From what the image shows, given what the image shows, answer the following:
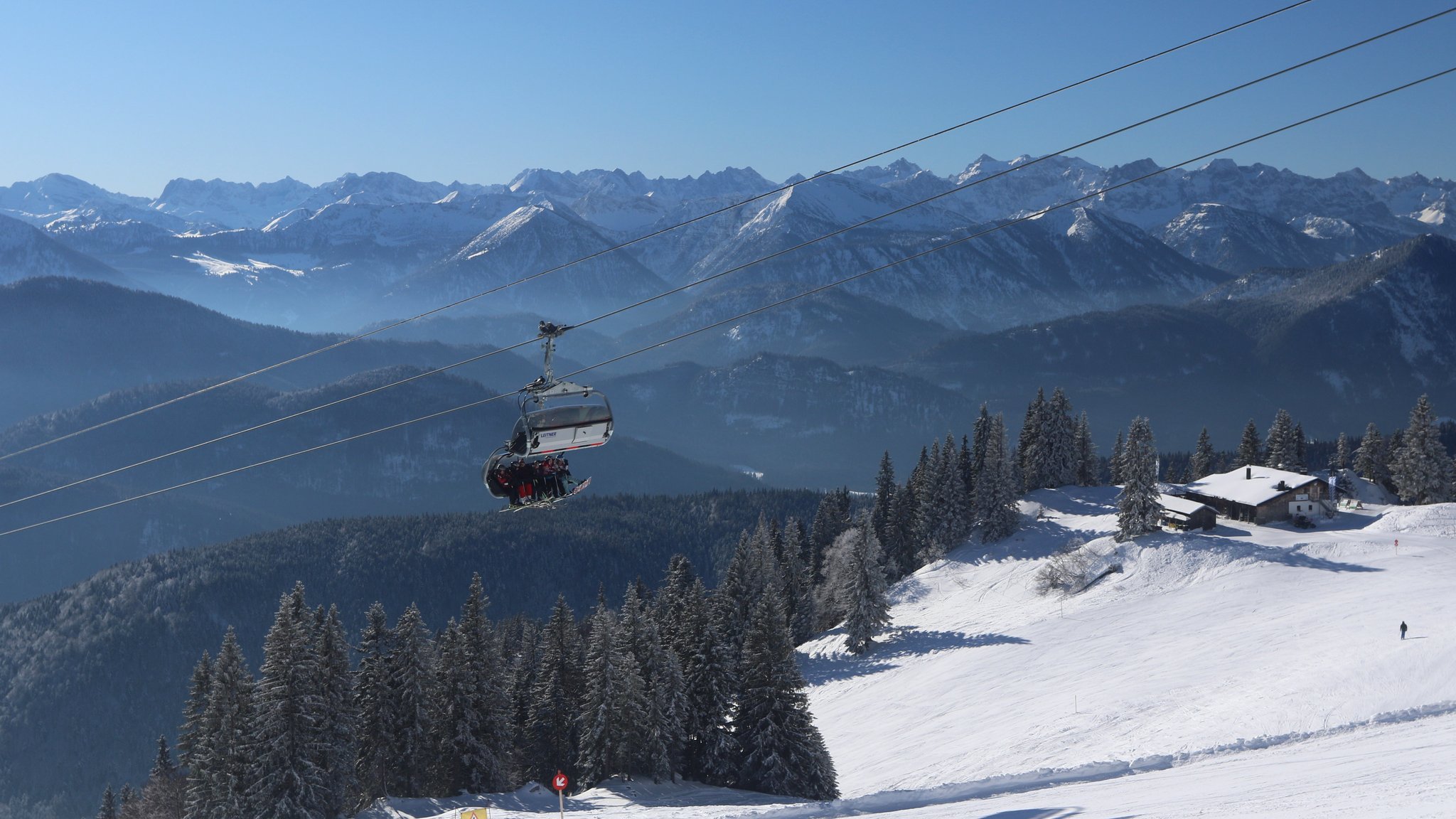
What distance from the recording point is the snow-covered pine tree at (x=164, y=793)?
54281 millimetres

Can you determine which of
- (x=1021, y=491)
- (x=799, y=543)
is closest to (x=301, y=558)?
(x=799, y=543)

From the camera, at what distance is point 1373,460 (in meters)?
110

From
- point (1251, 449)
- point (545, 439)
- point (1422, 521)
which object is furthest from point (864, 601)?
point (1251, 449)

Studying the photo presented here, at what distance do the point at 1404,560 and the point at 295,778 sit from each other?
73940 millimetres

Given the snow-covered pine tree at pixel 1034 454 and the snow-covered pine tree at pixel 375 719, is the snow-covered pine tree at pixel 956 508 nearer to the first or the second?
the snow-covered pine tree at pixel 1034 454

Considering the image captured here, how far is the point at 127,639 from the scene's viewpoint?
14825 centimetres

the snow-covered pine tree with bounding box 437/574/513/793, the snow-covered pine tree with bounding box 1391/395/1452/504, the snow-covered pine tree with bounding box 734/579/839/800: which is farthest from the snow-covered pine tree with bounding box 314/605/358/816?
the snow-covered pine tree with bounding box 1391/395/1452/504

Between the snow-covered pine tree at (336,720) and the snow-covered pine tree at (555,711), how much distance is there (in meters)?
12.1

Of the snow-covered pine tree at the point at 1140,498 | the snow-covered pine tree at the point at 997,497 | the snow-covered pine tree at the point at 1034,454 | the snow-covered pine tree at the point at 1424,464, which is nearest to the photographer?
the snow-covered pine tree at the point at 1140,498

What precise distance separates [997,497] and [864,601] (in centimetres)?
2311

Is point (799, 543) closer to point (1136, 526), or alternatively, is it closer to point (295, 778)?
point (1136, 526)

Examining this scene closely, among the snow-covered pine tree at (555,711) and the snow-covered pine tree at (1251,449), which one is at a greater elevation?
the snow-covered pine tree at (1251,449)

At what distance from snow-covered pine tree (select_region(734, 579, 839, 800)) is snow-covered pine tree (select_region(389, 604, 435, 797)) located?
50.8 ft

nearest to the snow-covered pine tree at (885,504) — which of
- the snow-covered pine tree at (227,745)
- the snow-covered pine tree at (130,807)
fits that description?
the snow-covered pine tree at (130,807)
